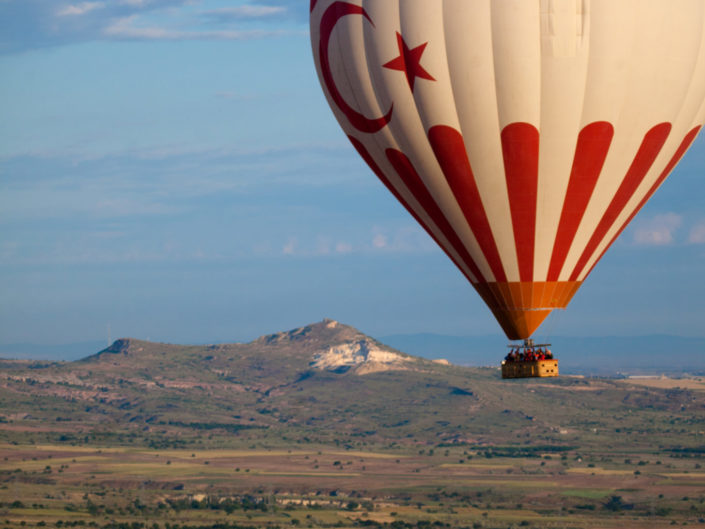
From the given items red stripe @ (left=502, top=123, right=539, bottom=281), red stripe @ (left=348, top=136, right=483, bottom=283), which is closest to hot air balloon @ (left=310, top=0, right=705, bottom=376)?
red stripe @ (left=502, top=123, right=539, bottom=281)

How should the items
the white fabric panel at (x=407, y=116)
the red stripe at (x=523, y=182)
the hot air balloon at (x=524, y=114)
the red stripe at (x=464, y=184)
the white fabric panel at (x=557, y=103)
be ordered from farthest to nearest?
the red stripe at (x=464, y=184) < the white fabric panel at (x=407, y=116) < the red stripe at (x=523, y=182) < the hot air balloon at (x=524, y=114) < the white fabric panel at (x=557, y=103)

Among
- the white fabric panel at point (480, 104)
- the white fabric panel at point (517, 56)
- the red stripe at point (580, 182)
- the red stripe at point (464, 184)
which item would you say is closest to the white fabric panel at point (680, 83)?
the red stripe at point (580, 182)

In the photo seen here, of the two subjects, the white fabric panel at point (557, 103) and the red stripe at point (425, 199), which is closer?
the white fabric panel at point (557, 103)

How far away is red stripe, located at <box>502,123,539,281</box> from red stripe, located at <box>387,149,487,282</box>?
2.94 m

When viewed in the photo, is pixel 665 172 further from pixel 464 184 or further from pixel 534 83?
pixel 464 184

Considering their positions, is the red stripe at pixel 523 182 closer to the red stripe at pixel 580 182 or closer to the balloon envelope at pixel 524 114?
the balloon envelope at pixel 524 114

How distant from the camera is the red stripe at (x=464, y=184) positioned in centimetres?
6228

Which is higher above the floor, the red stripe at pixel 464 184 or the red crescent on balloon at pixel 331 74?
the red crescent on balloon at pixel 331 74

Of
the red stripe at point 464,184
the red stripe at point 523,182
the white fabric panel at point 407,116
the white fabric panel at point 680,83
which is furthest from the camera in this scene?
the red stripe at point 464,184

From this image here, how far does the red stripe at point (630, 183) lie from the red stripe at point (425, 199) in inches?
217

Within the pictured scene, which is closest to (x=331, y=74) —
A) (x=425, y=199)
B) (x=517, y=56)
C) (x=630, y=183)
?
A: (x=425, y=199)

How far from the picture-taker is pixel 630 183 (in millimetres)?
63906

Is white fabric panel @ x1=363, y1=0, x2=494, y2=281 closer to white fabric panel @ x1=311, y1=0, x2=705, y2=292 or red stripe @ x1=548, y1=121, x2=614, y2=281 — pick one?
white fabric panel @ x1=311, y1=0, x2=705, y2=292

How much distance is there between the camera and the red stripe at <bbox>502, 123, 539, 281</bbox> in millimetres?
60872
